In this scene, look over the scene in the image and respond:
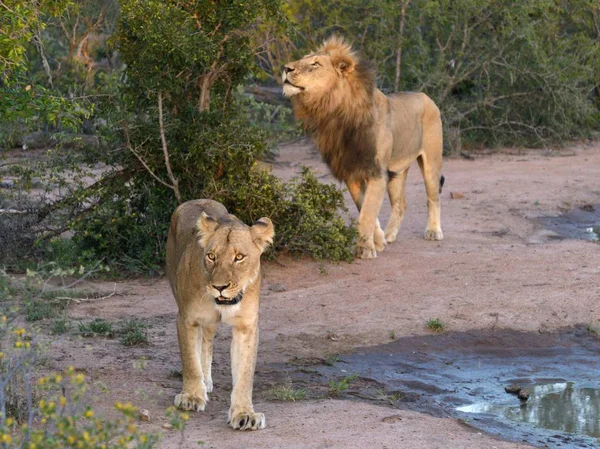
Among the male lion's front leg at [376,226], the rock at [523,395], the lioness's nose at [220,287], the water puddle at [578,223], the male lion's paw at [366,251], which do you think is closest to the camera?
the lioness's nose at [220,287]

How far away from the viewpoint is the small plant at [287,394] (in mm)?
5836

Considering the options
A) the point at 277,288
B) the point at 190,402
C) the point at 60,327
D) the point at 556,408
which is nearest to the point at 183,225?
the point at 190,402

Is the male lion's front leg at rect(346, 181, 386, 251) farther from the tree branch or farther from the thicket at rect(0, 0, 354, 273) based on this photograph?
the tree branch

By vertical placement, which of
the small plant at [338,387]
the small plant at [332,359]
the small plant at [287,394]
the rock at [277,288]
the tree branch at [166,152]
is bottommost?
the rock at [277,288]

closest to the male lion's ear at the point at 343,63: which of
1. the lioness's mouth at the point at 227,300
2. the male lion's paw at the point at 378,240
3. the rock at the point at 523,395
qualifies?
the male lion's paw at the point at 378,240

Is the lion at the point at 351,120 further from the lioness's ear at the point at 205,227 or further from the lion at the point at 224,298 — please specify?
the lioness's ear at the point at 205,227

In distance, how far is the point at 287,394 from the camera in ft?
19.2

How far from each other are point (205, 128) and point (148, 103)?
0.54m

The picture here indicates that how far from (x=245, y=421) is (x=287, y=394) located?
73cm

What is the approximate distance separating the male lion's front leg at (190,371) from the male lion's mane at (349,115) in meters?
4.54

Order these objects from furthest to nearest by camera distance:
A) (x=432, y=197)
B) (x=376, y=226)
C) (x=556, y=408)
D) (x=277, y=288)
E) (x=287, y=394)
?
(x=432, y=197) → (x=376, y=226) → (x=277, y=288) → (x=556, y=408) → (x=287, y=394)

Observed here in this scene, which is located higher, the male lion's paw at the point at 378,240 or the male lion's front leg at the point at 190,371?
the male lion's front leg at the point at 190,371

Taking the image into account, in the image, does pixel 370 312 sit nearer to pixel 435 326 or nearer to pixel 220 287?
pixel 435 326

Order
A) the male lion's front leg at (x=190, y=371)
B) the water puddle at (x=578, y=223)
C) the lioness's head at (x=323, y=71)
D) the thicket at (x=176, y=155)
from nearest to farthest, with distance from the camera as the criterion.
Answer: the male lion's front leg at (x=190, y=371)
the thicket at (x=176, y=155)
the lioness's head at (x=323, y=71)
the water puddle at (x=578, y=223)
